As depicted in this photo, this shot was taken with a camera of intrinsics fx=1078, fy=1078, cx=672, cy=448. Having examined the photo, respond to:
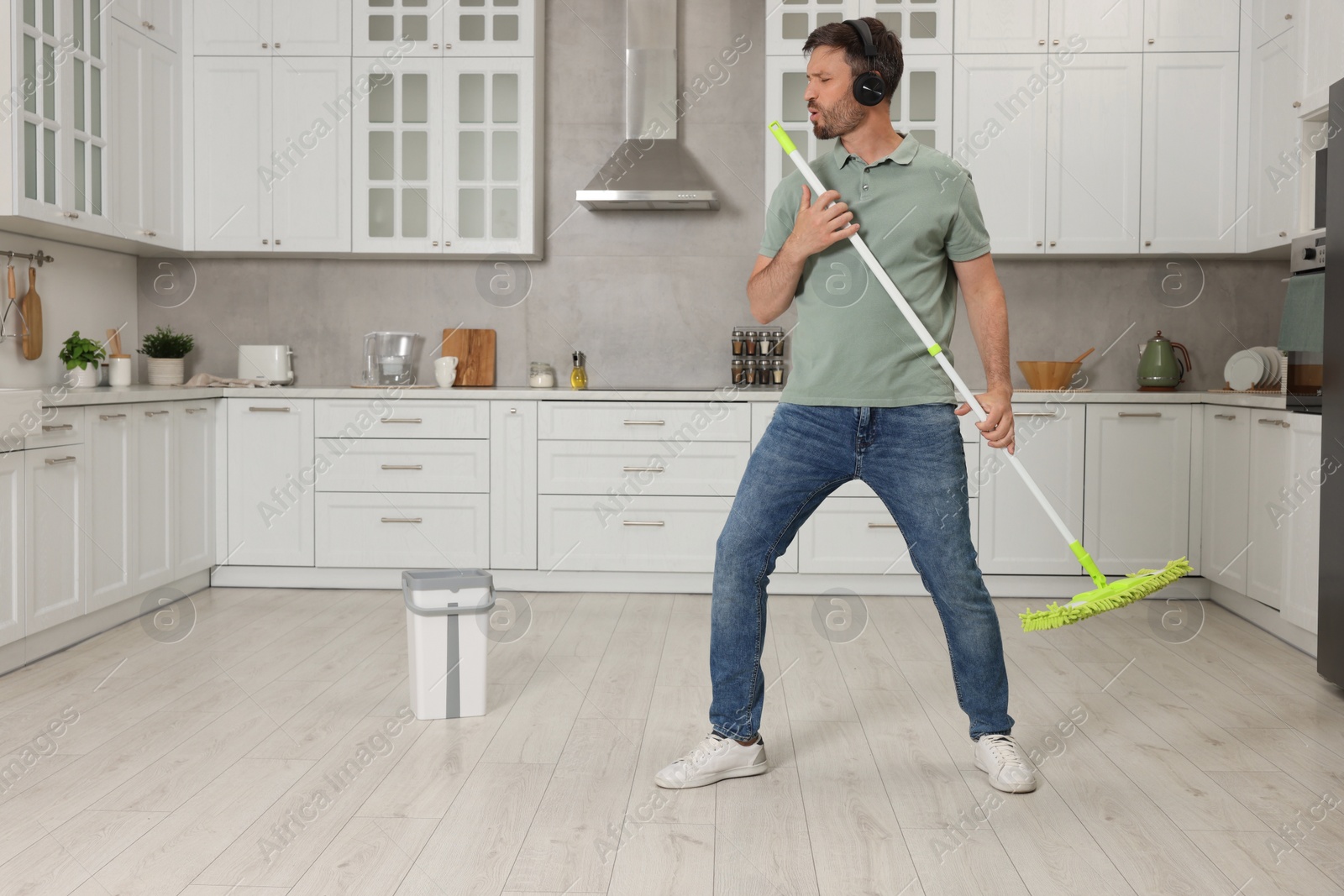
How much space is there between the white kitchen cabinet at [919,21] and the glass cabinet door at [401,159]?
5.63ft

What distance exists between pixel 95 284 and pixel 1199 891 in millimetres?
4171

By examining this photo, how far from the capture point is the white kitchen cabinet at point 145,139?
3.78 m

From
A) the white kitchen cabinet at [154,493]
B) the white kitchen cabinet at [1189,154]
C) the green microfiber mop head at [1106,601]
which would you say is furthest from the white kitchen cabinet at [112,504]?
the white kitchen cabinet at [1189,154]

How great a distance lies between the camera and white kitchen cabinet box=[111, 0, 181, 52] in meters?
3.75

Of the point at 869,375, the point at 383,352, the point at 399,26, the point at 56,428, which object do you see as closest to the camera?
the point at 869,375

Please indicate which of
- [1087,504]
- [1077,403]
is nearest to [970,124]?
[1077,403]

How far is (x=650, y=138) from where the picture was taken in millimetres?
4387

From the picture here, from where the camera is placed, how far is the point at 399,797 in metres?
2.06

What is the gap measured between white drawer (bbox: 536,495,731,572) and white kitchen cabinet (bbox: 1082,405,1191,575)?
1357 millimetres

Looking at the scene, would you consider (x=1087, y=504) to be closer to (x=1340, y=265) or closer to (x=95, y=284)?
(x=1340, y=265)

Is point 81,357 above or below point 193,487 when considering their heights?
above

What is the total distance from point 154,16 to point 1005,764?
12.8 feet

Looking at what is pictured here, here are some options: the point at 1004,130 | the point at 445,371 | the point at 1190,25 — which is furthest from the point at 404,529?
the point at 1190,25

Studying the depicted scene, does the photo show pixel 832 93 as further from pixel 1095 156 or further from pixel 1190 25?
pixel 1190 25
